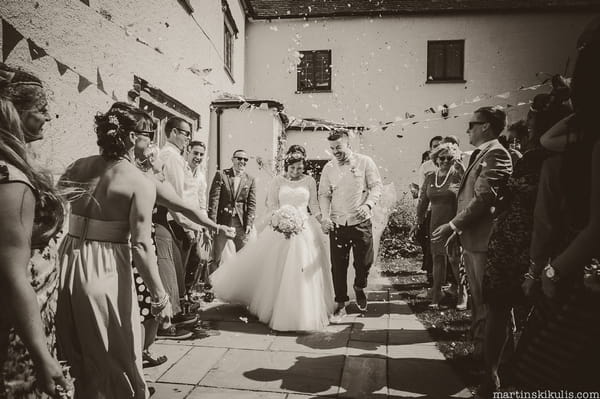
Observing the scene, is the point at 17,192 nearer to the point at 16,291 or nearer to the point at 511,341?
the point at 16,291

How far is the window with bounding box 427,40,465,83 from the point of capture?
1538 cm

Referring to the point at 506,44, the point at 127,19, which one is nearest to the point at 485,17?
the point at 506,44

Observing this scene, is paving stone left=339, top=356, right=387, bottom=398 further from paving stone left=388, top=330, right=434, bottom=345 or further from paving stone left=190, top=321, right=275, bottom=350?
paving stone left=190, top=321, right=275, bottom=350

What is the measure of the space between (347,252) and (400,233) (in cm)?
764

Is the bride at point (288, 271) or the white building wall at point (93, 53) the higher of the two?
the white building wall at point (93, 53)

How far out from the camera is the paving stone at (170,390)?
116 inches

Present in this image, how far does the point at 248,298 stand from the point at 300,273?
0.93 m

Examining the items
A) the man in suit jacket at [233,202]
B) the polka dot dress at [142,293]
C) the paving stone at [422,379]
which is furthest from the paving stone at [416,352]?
the man in suit jacket at [233,202]

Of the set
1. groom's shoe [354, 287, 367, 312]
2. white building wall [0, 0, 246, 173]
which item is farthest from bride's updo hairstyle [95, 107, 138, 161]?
groom's shoe [354, 287, 367, 312]

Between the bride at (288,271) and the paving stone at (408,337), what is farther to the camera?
the bride at (288,271)

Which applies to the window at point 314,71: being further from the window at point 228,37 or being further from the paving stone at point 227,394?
the paving stone at point 227,394

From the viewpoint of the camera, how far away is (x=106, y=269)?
2.15 metres

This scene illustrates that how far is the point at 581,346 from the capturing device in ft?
5.00

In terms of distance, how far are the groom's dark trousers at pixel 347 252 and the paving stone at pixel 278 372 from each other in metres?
1.37
